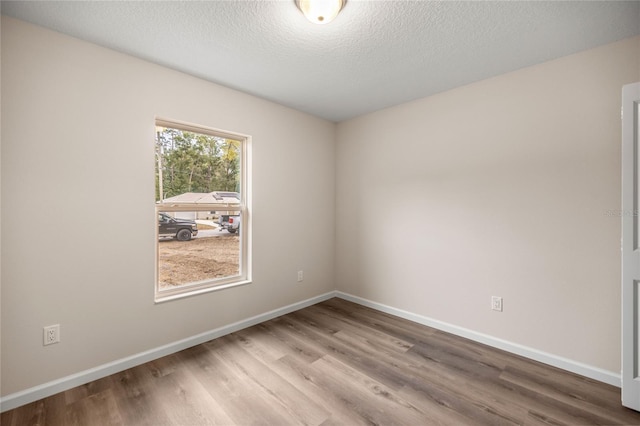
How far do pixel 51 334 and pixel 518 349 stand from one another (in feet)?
11.9

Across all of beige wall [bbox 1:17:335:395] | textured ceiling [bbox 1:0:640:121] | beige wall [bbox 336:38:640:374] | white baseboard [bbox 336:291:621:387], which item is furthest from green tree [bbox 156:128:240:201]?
white baseboard [bbox 336:291:621:387]

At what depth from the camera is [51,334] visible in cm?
193

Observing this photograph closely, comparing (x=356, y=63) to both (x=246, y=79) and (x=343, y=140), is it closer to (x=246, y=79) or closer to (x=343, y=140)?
(x=246, y=79)

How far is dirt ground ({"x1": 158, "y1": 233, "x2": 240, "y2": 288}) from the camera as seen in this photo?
2582mm

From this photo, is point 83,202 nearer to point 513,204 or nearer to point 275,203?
point 275,203

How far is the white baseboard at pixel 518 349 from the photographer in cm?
208

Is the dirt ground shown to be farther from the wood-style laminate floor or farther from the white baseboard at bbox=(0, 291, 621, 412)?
the wood-style laminate floor

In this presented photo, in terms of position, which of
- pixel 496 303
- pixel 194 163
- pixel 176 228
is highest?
pixel 194 163

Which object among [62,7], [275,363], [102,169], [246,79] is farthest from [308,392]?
[62,7]

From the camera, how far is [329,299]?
12.8 feet

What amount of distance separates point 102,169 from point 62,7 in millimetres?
1012

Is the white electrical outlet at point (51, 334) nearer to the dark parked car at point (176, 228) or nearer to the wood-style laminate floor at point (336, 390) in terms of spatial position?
the wood-style laminate floor at point (336, 390)

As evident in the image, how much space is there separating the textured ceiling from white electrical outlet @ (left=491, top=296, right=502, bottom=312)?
6.67 feet

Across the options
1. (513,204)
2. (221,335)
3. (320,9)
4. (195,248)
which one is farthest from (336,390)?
(320,9)
